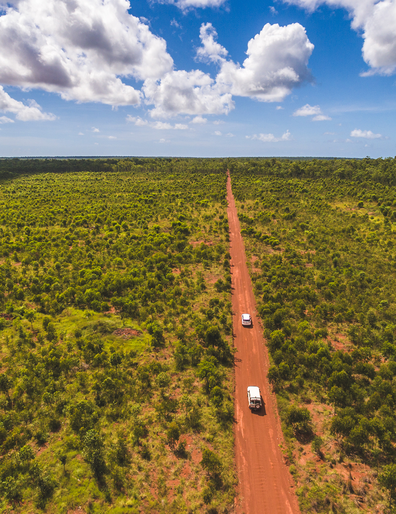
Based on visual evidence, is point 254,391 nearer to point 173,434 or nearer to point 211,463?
point 211,463

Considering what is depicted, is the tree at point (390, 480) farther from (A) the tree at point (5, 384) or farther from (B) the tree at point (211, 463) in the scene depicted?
(A) the tree at point (5, 384)

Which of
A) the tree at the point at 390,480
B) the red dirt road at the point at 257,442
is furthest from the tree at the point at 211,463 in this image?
the tree at the point at 390,480

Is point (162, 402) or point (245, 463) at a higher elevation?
point (162, 402)

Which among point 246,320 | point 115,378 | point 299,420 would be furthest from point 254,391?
point 115,378

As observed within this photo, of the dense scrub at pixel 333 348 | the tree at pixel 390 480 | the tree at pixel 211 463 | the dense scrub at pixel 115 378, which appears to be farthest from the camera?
the dense scrub at pixel 333 348

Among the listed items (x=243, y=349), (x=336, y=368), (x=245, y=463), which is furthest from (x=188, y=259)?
(x=245, y=463)

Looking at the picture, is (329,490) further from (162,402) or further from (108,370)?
(108,370)

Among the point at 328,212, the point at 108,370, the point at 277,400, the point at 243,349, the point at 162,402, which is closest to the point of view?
the point at 162,402
